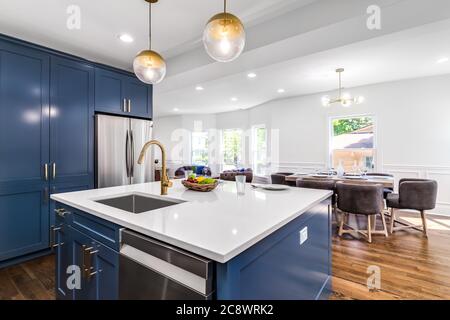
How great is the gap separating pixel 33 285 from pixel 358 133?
20.0 ft

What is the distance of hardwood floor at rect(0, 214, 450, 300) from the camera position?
1980 millimetres

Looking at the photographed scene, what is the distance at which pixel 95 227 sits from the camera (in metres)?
1.32

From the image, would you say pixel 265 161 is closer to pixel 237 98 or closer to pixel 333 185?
pixel 237 98

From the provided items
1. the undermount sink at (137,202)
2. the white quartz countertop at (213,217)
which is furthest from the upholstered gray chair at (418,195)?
the undermount sink at (137,202)

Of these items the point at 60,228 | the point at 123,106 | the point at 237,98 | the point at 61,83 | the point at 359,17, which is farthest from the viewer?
the point at 237,98

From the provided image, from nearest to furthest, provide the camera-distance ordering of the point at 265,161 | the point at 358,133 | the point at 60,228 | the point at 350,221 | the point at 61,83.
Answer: the point at 60,228 → the point at 61,83 → the point at 350,221 → the point at 358,133 → the point at 265,161

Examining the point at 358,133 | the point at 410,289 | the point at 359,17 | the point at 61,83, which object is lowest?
the point at 410,289

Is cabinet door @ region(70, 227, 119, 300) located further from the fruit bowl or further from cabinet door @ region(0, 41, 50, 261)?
cabinet door @ region(0, 41, 50, 261)

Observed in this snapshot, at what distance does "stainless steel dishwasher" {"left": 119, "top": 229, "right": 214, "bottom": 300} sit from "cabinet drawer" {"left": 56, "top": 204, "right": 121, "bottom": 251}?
0.28ft

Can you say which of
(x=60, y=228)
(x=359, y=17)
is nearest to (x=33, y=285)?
(x=60, y=228)

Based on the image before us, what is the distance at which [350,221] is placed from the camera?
3992mm

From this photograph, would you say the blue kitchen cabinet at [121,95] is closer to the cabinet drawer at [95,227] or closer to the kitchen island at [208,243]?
the kitchen island at [208,243]

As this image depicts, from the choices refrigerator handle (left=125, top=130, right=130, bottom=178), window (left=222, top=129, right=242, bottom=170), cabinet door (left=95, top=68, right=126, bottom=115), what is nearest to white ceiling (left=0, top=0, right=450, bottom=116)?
cabinet door (left=95, top=68, right=126, bottom=115)

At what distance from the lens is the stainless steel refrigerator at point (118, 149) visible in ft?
10.2
